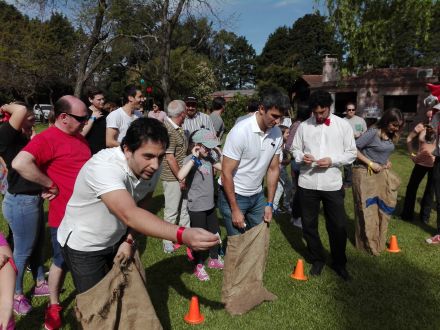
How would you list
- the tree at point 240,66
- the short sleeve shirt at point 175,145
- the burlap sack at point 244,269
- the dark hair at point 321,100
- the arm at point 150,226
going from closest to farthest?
the arm at point 150,226, the burlap sack at point 244,269, the dark hair at point 321,100, the short sleeve shirt at point 175,145, the tree at point 240,66

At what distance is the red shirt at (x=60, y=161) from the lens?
9.81 ft

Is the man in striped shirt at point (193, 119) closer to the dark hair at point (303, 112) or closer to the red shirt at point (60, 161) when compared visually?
the dark hair at point (303, 112)

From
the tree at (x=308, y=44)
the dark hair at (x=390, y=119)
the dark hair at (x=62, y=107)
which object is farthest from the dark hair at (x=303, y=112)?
the tree at (x=308, y=44)

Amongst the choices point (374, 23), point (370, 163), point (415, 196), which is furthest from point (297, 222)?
point (374, 23)

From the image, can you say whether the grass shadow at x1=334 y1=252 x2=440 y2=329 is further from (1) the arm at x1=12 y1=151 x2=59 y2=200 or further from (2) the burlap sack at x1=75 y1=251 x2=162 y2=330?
(1) the arm at x1=12 y1=151 x2=59 y2=200

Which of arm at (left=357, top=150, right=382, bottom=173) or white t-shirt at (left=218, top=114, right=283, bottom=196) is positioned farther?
arm at (left=357, top=150, right=382, bottom=173)

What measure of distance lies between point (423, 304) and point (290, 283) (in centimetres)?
128

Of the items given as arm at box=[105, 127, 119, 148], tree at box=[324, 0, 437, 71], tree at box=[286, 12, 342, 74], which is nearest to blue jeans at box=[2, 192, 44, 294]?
arm at box=[105, 127, 119, 148]

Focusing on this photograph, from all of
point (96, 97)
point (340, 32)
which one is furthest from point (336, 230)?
point (340, 32)

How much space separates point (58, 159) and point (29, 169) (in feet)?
0.86

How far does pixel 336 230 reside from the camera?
4.12 meters

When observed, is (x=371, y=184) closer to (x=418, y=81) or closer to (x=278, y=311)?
(x=278, y=311)

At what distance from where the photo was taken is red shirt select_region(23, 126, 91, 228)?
9.81ft

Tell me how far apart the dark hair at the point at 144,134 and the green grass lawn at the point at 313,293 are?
6.30ft
